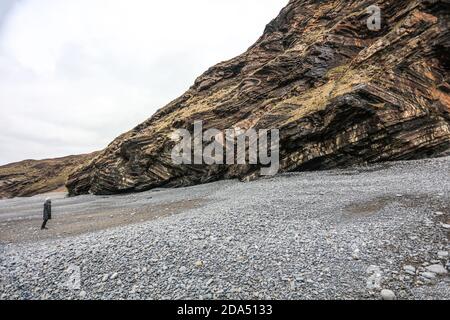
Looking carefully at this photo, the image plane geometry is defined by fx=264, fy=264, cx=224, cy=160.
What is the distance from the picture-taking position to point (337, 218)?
35.2 feet

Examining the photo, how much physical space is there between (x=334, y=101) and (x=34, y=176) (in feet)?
295

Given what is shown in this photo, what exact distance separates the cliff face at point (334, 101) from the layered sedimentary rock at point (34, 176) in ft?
138

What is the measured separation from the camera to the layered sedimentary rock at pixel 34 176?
72.8m

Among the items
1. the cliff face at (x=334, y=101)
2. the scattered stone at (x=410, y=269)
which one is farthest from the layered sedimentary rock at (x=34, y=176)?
the scattered stone at (x=410, y=269)

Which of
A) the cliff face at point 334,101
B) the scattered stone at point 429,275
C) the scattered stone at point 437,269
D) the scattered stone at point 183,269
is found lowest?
the scattered stone at point 183,269

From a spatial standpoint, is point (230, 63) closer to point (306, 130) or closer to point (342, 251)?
point (306, 130)

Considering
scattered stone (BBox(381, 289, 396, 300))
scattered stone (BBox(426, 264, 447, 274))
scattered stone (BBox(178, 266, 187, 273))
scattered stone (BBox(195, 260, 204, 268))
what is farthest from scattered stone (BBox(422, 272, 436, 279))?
scattered stone (BBox(178, 266, 187, 273))

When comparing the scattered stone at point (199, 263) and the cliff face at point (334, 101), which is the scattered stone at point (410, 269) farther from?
the cliff face at point (334, 101)

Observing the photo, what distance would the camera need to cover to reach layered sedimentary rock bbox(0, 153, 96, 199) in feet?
239

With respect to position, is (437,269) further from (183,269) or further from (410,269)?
(183,269)

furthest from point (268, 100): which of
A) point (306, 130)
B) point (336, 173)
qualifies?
point (336, 173)

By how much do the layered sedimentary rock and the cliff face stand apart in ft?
138
